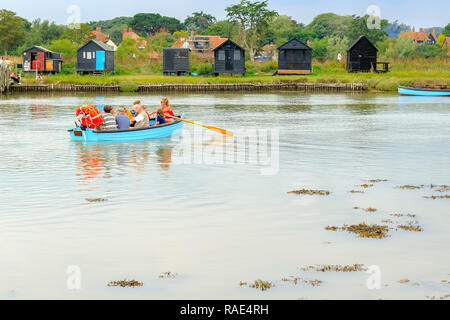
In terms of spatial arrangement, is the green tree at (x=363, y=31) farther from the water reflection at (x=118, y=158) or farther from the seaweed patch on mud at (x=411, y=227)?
the seaweed patch on mud at (x=411, y=227)

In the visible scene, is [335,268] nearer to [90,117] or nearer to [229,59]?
[90,117]

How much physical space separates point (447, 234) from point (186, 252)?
524 centimetres

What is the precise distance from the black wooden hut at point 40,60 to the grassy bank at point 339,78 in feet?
8.74

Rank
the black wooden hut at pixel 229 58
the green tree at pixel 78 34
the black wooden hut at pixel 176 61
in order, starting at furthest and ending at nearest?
the green tree at pixel 78 34 → the black wooden hut at pixel 176 61 → the black wooden hut at pixel 229 58

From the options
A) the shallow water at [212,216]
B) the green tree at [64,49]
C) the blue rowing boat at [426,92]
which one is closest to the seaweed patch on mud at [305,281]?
the shallow water at [212,216]

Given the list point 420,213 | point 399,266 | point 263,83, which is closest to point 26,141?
point 420,213

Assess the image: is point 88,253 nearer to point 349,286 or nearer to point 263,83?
point 349,286

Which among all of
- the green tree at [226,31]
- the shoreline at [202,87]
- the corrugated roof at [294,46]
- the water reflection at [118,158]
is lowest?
the water reflection at [118,158]

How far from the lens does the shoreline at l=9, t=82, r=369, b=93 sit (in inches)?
3297

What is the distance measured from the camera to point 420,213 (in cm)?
1550

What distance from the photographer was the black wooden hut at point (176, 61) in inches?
3839

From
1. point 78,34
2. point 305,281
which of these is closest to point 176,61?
point 78,34

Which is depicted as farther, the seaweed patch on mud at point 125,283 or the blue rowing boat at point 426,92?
the blue rowing boat at point 426,92

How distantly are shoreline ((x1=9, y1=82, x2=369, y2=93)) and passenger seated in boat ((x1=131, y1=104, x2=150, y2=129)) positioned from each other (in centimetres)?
5437
